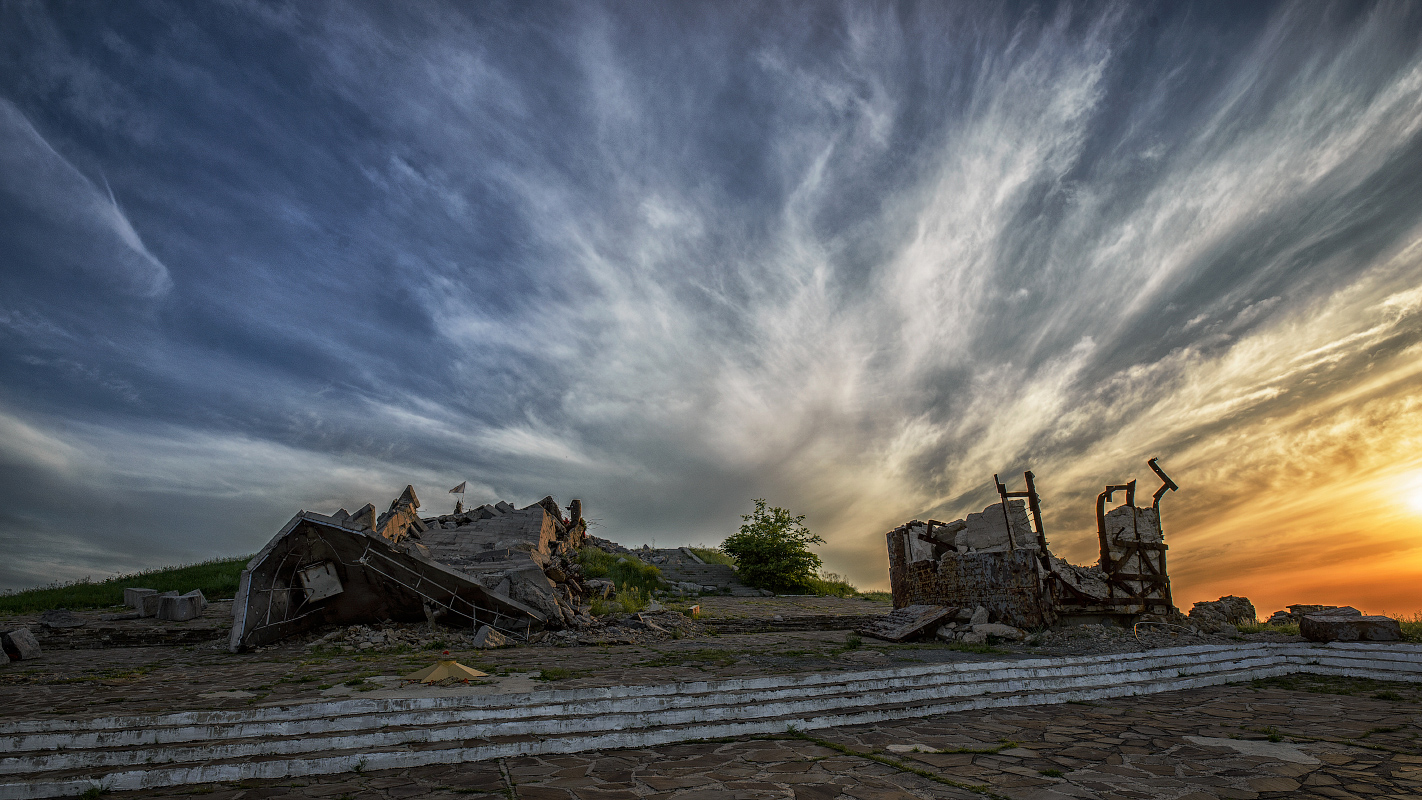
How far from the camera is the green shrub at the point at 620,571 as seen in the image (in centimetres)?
2022

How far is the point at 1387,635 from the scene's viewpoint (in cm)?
913

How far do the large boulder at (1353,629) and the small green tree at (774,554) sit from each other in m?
16.3

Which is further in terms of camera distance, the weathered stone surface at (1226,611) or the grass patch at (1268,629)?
the weathered stone surface at (1226,611)

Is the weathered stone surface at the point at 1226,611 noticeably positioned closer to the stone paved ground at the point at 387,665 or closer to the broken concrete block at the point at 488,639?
the stone paved ground at the point at 387,665

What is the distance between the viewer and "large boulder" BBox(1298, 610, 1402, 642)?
9.16 m

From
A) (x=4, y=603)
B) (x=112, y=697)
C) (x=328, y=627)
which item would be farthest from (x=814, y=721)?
(x=4, y=603)

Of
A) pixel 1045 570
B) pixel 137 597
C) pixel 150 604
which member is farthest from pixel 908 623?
pixel 137 597

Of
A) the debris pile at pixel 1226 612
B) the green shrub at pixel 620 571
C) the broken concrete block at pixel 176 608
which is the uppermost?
the green shrub at pixel 620 571

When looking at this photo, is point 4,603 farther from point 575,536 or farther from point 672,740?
point 672,740

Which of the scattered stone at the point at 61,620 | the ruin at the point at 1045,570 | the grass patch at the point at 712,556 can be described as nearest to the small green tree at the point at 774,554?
the grass patch at the point at 712,556

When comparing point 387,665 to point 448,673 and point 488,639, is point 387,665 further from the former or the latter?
point 448,673

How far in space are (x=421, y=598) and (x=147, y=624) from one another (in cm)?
563

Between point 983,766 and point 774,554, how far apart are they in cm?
2129

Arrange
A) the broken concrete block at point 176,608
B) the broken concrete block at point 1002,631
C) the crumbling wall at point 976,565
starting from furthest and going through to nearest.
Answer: the broken concrete block at point 176,608 → the crumbling wall at point 976,565 → the broken concrete block at point 1002,631
